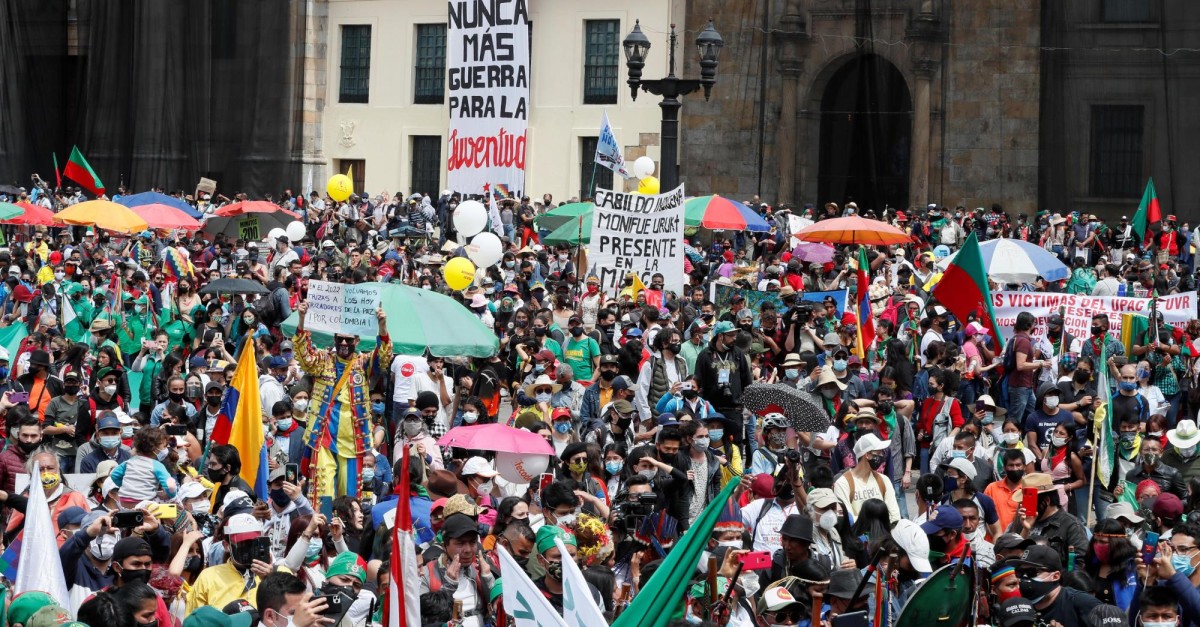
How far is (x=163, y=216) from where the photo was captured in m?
24.8

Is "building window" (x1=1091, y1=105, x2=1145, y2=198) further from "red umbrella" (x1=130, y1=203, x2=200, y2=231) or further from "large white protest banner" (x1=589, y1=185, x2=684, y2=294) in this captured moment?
"large white protest banner" (x1=589, y1=185, x2=684, y2=294)

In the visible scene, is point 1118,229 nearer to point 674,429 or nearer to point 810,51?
point 810,51

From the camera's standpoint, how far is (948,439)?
12.5m

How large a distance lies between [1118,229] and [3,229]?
1742cm

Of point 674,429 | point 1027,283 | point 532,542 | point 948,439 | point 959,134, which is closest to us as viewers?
point 532,542

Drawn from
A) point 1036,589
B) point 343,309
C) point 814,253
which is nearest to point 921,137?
point 814,253

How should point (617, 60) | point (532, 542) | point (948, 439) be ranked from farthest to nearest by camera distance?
point (617, 60) < point (948, 439) < point (532, 542)

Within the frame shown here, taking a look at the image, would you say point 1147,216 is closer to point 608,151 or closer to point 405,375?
point 608,151

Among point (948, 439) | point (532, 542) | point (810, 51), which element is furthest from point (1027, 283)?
point (810, 51)

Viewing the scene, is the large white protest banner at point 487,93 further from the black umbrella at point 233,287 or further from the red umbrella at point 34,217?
the black umbrella at point 233,287

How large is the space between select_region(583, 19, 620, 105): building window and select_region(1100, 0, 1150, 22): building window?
31.5 feet

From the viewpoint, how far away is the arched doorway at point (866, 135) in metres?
34.6

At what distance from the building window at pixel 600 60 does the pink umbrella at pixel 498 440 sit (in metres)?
25.8

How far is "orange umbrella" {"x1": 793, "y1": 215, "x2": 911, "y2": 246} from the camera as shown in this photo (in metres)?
21.0
